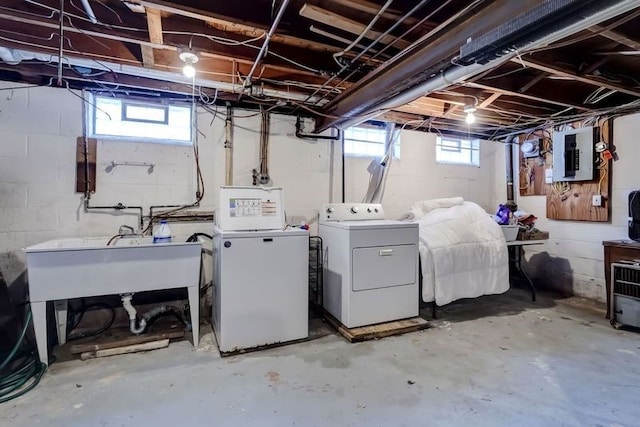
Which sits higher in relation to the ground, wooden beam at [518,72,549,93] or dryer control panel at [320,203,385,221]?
wooden beam at [518,72,549,93]

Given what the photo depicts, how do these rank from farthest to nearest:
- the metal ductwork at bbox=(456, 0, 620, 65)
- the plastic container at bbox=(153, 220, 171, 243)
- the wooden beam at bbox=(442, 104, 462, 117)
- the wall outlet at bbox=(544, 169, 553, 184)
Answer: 1. the wall outlet at bbox=(544, 169, 553, 184)
2. the wooden beam at bbox=(442, 104, 462, 117)
3. the plastic container at bbox=(153, 220, 171, 243)
4. the metal ductwork at bbox=(456, 0, 620, 65)

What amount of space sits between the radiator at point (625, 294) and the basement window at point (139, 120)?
13.7 ft

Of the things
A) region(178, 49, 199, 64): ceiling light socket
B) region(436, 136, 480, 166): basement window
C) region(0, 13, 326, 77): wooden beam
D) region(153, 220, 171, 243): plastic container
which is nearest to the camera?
region(0, 13, 326, 77): wooden beam

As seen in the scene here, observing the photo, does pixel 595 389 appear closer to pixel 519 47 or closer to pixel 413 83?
pixel 519 47

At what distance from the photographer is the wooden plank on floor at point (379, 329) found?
9.12ft

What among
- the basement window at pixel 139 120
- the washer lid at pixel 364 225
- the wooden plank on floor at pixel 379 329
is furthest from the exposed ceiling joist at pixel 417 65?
the wooden plank on floor at pixel 379 329

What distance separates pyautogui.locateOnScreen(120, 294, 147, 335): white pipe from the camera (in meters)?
2.64

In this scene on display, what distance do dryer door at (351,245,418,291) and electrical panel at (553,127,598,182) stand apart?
2416 millimetres

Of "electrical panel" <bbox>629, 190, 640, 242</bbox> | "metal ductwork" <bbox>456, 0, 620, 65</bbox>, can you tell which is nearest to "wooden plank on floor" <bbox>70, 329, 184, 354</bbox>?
"metal ductwork" <bbox>456, 0, 620, 65</bbox>

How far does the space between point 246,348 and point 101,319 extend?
4.71ft

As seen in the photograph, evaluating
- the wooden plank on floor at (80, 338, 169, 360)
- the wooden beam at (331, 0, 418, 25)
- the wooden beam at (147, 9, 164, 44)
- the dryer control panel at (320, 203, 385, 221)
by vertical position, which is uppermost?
the wooden beam at (331, 0, 418, 25)

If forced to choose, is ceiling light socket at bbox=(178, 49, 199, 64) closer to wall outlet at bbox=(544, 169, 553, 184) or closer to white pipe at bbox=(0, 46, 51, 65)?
white pipe at bbox=(0, 46, 51, 65)

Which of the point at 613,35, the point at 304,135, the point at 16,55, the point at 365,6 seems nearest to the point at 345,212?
the point at 304,135

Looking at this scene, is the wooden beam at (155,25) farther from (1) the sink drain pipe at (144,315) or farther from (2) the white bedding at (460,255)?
(2) the white bedding at (460,255)
